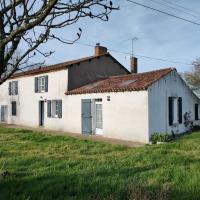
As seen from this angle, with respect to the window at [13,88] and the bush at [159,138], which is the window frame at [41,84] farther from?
the bush at [159,138]

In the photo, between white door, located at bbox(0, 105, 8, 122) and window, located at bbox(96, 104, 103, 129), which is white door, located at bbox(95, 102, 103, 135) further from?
white door, located at bbox(0, 105, 8, 122)

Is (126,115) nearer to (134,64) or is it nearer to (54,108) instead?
(54,108)

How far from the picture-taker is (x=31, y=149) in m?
15.0

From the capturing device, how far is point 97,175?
29.8ft

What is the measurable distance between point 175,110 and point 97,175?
539 inches

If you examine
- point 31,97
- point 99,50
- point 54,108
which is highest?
point 99,50

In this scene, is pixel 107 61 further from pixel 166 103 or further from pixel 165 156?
pixel 165 156

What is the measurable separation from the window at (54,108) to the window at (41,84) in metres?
1.39

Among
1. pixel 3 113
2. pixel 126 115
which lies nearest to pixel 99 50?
pixel 126 115

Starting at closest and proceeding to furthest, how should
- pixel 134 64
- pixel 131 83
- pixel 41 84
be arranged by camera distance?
pixel 131 83 < pixel 41 84 < pixel 134 64

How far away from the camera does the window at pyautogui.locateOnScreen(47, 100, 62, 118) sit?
85.9ft

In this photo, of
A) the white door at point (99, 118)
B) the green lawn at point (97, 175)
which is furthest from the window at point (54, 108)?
the green lawn at point (97, 175)

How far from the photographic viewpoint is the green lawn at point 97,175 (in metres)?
7.27

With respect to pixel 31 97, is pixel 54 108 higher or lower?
lower
